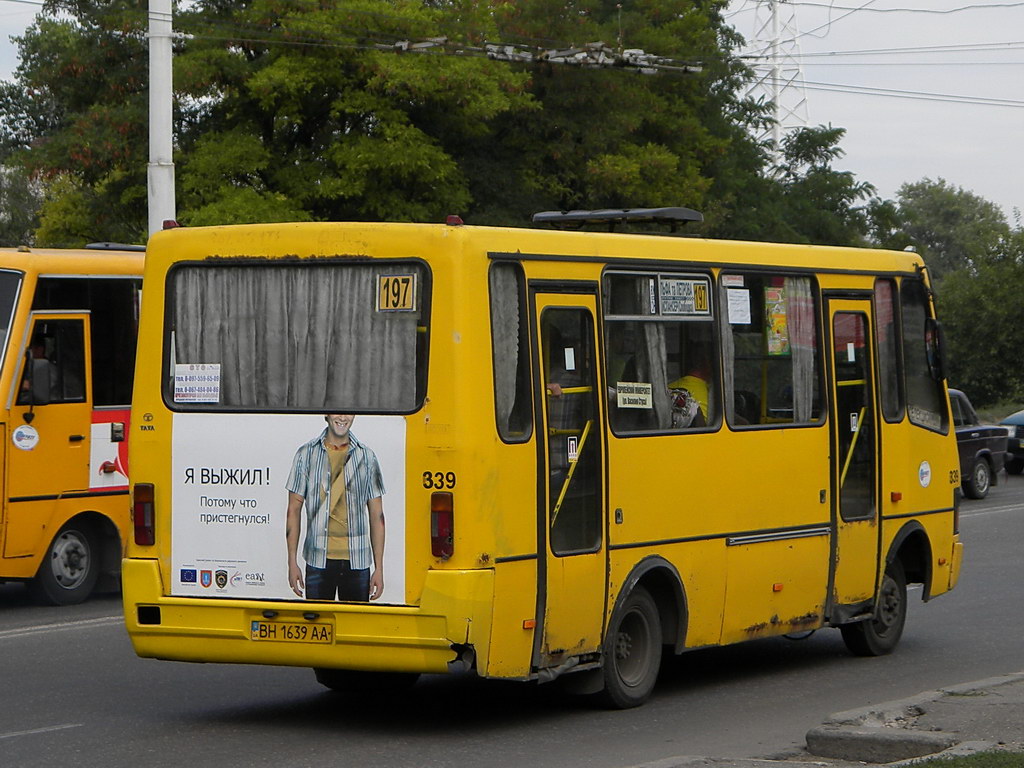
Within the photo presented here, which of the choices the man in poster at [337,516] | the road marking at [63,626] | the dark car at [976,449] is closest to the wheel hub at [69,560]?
the road marking at [63,626]

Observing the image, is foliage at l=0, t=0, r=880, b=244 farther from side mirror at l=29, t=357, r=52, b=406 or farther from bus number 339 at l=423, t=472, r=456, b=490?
bus number 339 at l=423, t=472, r=456, b=490

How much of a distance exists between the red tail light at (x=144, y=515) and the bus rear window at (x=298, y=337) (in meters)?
0.46

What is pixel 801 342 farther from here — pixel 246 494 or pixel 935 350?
pixel 246 494

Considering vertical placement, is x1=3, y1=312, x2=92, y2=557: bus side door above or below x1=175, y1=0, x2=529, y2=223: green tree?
below

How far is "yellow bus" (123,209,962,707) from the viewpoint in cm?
880

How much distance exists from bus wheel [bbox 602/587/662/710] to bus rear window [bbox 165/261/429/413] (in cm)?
199

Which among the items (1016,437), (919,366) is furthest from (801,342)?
(1016,437)

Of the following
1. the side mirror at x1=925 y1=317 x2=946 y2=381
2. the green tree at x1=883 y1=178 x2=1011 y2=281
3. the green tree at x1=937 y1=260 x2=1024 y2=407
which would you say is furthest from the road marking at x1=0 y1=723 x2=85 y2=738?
the green tree at x1=883 y1=178 x2=1011 y2=281

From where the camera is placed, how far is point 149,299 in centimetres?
964

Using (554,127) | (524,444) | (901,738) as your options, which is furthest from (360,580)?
(554,127)

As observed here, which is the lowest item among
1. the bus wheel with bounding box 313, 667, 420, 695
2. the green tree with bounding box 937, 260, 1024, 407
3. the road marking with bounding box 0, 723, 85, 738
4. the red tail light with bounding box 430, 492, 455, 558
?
the road marking with bounding box 0, 723, 85, 738

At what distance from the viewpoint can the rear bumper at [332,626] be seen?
8.66 meters

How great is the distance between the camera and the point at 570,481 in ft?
Answer: 30.9

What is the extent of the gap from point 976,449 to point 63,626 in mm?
18504
